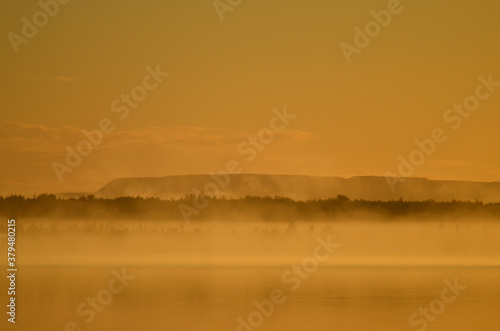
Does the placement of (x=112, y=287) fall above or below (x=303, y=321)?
above

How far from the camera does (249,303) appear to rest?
28.6 metres

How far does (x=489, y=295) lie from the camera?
31391mm

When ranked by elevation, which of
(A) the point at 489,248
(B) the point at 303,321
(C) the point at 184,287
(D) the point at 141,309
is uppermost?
(A) the point at 489,248

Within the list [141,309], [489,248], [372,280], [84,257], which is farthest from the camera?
[489,248]

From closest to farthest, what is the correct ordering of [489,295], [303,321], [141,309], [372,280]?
[303,321], [141,309], [489,295], [372,280]

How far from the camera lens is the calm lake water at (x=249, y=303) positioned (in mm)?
24391

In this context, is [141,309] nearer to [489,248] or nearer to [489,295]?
[489,295]

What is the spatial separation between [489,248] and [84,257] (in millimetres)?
26699

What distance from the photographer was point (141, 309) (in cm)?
2709

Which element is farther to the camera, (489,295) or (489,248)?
(489,248)

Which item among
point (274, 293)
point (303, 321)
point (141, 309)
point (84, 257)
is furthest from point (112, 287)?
point (84, 257)

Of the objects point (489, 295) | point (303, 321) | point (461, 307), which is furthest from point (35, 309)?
point (489, 295)

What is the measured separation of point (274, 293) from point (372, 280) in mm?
8019

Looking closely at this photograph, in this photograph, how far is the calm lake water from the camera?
2439 cm
